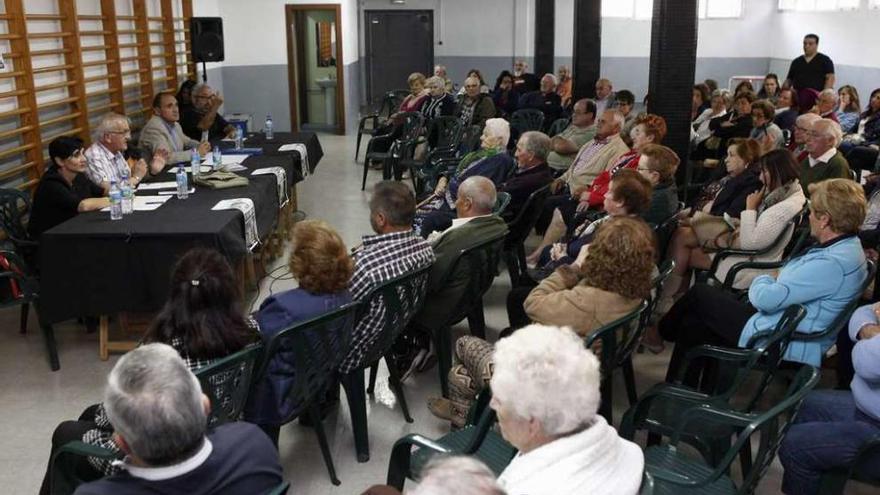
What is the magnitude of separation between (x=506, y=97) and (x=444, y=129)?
112 inches

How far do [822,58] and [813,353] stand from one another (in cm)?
830

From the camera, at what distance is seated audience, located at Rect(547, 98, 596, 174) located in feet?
21.4

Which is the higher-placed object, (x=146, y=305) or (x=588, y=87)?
(x=588, y=87)

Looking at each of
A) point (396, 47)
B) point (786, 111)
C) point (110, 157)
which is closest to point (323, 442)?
point (110, 157)

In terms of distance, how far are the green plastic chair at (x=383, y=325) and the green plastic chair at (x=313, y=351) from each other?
0.51ft

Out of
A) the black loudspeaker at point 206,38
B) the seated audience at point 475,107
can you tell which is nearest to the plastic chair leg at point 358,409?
the seated audience at point 475,107

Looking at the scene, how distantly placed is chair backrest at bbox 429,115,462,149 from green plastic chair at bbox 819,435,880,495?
5.63 m

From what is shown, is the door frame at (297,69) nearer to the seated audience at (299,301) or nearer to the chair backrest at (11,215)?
the chair backrest at (11,215)

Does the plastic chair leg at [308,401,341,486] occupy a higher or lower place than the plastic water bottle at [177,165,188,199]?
lower

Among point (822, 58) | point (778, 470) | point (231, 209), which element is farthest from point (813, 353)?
point (822, 58)

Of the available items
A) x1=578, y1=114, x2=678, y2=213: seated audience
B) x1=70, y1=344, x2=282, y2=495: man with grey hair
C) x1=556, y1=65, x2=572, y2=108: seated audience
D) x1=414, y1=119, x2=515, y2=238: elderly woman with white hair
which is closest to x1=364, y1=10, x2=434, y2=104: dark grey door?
x1=556, y1=65, x2=572, y2=108: seated audience

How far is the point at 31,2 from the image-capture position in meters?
5.84

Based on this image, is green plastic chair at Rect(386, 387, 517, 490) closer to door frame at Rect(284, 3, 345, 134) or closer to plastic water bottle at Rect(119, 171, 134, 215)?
plastic water bottle at Rect(119, 171, 134, 215)

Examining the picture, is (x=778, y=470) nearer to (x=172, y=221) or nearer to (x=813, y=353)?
(x=813, y=353)
